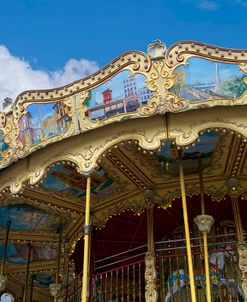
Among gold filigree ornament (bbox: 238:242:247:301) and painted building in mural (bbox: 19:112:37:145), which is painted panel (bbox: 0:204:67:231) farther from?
gold filigree ornament (bbox: 238:242:247:301)

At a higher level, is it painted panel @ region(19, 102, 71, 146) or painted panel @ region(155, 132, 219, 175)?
painted panel @ region(19, 102, 71, 146)

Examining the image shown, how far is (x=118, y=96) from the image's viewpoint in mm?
8062

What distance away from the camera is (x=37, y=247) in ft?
44.5

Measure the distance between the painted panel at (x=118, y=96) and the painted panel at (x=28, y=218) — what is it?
13.2 ft

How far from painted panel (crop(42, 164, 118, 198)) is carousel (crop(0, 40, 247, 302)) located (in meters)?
0.02

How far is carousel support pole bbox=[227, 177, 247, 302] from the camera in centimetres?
902

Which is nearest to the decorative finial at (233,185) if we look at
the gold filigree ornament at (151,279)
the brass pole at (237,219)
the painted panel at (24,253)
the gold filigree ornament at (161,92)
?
the brass pole at (237,219)

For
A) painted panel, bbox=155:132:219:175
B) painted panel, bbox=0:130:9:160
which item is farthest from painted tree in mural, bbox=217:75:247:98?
painted panel, bbox=0:130:9:160

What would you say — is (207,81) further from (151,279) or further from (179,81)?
(151,279)

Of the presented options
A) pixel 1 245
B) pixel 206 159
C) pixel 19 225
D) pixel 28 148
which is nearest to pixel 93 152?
pixel 28 148

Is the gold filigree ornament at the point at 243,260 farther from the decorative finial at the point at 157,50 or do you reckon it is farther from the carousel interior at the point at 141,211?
the decorative finial at the point at 157,50

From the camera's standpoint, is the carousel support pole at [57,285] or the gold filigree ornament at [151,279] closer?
the gold filigree ornament at [151,279]

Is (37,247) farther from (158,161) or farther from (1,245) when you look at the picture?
(158,161)

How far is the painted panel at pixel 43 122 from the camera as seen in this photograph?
859 cm
